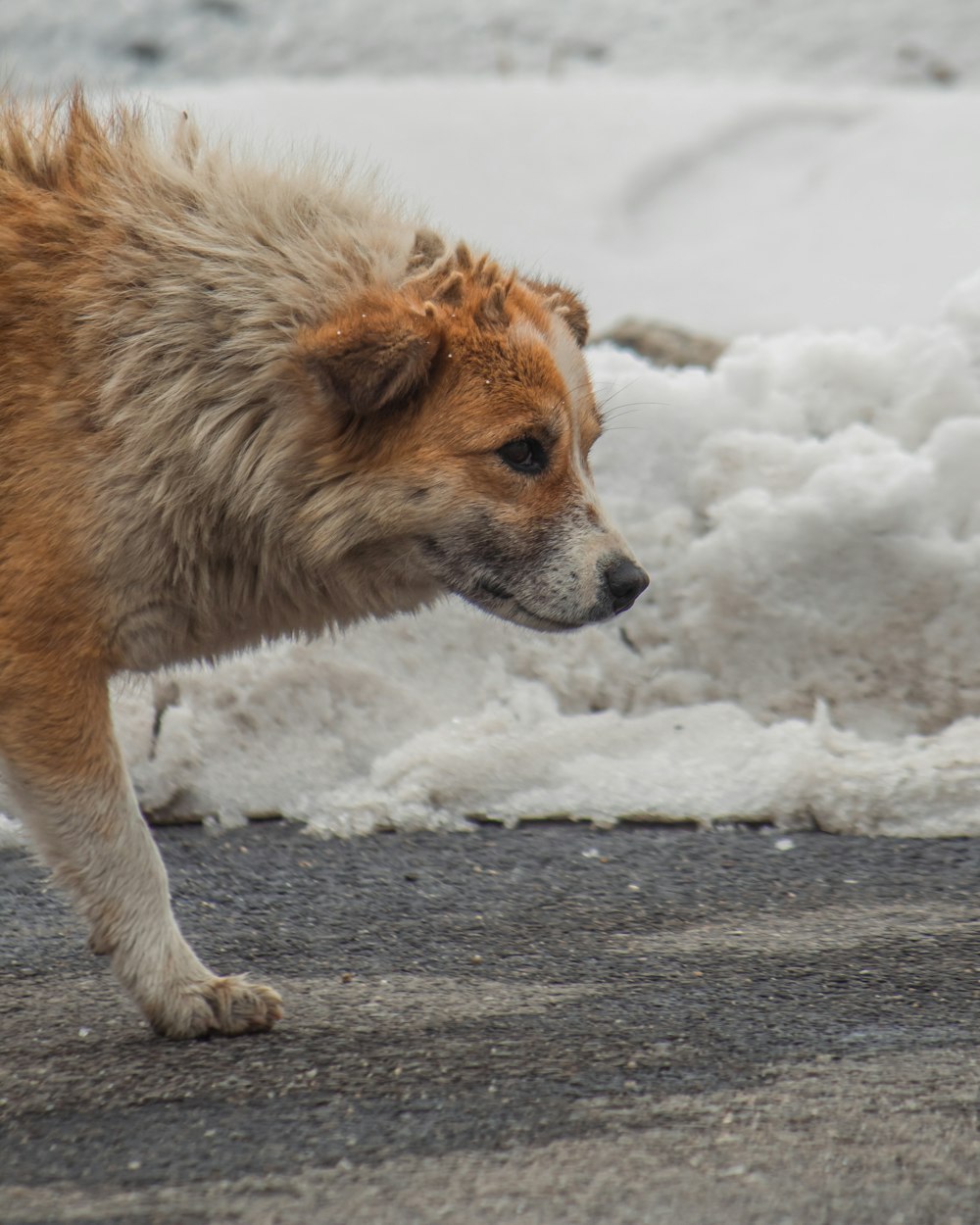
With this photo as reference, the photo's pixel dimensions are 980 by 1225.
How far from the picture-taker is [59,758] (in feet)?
11.9

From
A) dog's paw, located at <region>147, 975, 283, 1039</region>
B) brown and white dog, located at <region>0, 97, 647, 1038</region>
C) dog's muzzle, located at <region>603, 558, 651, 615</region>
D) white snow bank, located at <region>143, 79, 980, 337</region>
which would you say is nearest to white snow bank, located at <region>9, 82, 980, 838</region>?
brown and white dog, located at <region>0, 97, 647, 1038</region>

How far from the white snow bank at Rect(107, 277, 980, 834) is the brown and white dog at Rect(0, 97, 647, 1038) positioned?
5.12ft

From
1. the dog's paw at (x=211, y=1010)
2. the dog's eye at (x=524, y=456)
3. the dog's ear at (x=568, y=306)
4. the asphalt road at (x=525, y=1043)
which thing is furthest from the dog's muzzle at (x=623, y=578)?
the dog's paw at (x=211, y=1010)

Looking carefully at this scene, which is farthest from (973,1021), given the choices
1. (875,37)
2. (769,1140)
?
(875,37)

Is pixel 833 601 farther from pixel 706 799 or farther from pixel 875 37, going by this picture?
pixel 875 37

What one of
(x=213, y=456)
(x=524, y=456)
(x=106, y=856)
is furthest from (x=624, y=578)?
(x=106, y=856)

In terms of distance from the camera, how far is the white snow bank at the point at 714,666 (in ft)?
17.5

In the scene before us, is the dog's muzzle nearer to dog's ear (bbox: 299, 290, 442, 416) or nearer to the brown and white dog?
the brown and white dog

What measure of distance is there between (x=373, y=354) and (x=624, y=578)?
79 centimetres

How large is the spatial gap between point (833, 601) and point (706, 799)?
105 cm

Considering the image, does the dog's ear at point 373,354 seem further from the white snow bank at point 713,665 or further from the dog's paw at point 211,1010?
the dog's paw at point 211,1010

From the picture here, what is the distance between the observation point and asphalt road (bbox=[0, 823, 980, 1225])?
9.52 ft

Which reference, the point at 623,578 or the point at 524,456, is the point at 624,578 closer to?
the point at 623,578

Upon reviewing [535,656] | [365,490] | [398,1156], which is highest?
[365,490]
